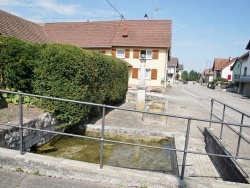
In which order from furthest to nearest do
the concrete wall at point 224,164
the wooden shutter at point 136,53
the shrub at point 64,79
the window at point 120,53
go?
the window at point 120,53 → the wooden shutter at point 136,53 → the shrub at point 64,79 → the concrete wall at point 224,164

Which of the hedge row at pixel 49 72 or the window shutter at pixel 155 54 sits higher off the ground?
the window shutter at pixel 155 54

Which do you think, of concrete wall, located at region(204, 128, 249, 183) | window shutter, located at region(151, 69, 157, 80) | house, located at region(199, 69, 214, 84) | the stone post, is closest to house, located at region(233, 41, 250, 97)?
window shutter, located at region(151, 69, 157, 80)

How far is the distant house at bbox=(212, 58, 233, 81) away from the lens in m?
59.5

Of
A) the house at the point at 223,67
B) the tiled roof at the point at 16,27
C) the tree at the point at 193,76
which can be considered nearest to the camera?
the tiled roof at the point at 16,27

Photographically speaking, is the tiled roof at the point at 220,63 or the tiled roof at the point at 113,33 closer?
the tiled roof at the point at 113,33

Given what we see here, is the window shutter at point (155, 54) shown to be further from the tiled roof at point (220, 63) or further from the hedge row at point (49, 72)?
the tiled roof at point (220, 63)

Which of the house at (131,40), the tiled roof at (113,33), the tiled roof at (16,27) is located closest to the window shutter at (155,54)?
the house at (131,40)

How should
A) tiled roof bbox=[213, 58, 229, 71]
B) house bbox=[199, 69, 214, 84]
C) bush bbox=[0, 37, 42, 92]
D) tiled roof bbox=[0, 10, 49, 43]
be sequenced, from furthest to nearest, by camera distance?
house bbox=[199, 69, 214, 84] → tiled roof bbox=[213, 58, 229, 71] → tiled roof bbox=[0, 10, 49, 43] → bush bbox=[0, 37, 42, 92]

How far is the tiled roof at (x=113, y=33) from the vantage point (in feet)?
93.0

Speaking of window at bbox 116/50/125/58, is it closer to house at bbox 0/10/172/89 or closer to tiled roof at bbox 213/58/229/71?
house at bbox 0/10/172/89

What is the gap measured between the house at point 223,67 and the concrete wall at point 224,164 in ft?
191

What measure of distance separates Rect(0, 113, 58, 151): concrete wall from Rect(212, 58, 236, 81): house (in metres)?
60.7

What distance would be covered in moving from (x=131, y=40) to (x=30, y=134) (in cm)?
2510

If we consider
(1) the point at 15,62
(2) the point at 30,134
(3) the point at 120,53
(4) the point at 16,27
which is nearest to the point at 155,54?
(3) the point at 120,53
